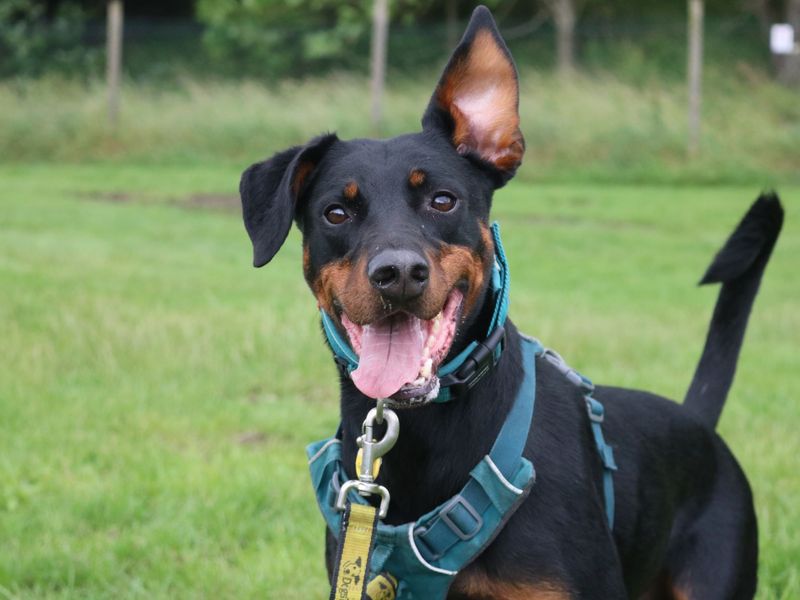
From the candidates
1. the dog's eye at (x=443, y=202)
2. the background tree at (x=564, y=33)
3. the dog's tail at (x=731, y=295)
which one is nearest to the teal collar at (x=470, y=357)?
the dog's eye at (x=443, y=202)

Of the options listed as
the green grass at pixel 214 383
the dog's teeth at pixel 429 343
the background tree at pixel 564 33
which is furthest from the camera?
the background tree at pixel 564 33

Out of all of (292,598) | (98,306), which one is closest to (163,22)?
(98,306)

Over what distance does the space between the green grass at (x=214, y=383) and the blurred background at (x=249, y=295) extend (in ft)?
0.05

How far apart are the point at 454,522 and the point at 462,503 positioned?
5 centimetres

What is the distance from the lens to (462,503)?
8.36ft

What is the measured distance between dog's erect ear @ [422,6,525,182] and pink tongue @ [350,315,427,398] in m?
0.61

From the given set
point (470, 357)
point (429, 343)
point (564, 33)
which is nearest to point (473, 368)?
point (470, 357)

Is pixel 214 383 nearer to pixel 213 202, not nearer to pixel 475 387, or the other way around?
pixel 475 387

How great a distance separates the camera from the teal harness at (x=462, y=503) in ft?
8.30

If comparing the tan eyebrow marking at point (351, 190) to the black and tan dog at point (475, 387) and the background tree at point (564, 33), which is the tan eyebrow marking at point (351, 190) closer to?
the black and tan dog at point (475, 387)

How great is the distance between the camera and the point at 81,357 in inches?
233

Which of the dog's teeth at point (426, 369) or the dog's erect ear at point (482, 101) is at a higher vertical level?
the dog's erect ear at point (482, 101)

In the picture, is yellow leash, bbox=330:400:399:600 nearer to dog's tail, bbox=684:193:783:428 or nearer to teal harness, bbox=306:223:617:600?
teal harness, bbox=306:223:617:600

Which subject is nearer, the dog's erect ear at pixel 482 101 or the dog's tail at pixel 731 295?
the dog's erect ear at pixel 482 101
